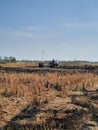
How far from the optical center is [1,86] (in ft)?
69.5

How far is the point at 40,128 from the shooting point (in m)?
11.5

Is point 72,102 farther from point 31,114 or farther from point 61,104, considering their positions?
point 31,114

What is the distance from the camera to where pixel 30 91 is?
61.2 feet

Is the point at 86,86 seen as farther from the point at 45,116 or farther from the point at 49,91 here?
the point at 45,116

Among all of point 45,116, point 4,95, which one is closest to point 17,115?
point 45,116

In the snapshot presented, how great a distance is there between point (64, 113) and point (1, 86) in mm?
8999

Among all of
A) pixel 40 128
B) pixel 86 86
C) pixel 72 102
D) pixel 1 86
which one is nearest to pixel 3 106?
pixel 72 102

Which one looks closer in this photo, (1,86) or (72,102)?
(72,102)

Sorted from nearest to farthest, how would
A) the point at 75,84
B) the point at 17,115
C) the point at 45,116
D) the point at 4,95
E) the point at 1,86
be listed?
the point at 45,116, the point at 17,115, the point at 4,95, the point at 1,86, the point at 75,84

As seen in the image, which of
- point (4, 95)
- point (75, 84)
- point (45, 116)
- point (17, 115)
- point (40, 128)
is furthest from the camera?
point (75, 84)

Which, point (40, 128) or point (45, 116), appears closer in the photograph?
point (40, 128)

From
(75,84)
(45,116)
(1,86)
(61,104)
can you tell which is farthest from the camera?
(75,84)

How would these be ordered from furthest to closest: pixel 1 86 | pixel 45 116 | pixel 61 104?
1. pixel 1 86
2. pixel 61 104
3. pixel 45 116

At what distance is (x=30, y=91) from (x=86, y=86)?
5.12 metres
